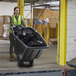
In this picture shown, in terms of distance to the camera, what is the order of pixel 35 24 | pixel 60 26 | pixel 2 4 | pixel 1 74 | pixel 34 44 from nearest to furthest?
pixel 1 74
pixel 34 44
pixel 60 26
pixel 35 24
pixel 2 4

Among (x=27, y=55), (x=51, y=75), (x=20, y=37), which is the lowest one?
(x=51, y=75)

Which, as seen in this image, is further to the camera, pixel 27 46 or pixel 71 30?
pixel 71 30

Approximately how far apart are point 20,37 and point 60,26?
1.76 meters

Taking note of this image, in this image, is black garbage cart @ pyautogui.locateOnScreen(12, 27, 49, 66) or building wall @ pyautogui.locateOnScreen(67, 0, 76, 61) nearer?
black garbage cart @ pyautogui.locateOnScreen(12, 27, 49, 66)

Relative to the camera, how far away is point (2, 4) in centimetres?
2564

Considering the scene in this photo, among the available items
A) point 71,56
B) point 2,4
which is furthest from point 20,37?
point 2,4

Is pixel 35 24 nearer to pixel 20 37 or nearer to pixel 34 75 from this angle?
pixel 20 37

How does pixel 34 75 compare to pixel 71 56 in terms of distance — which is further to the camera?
pixel 71 56

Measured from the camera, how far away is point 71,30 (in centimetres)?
785

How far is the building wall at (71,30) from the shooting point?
776cm

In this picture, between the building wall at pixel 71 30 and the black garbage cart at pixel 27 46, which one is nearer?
the black garbage cart at pixel 27 46

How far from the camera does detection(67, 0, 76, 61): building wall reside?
7.76 metres

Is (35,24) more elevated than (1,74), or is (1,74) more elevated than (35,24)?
(35,24)

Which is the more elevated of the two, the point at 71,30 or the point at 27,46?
the point at 71,30
